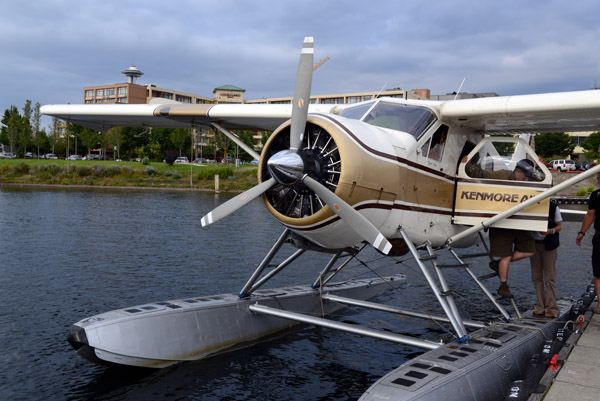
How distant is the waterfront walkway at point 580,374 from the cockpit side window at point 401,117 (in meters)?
3.19

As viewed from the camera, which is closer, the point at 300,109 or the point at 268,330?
the point at 300,109

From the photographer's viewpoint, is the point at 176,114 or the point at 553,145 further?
the point at 553,145

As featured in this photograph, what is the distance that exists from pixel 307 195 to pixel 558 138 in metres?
81.5

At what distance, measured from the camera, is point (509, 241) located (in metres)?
7.55

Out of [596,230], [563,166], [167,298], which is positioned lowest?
[167,298]

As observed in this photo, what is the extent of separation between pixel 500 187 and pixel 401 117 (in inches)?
72.3

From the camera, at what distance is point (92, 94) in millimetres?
125812

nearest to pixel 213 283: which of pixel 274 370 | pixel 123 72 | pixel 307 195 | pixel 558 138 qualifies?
pixel 274 370

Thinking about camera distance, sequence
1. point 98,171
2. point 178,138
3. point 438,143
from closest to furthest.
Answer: point 438,143 → point 98,171 → point 178,138

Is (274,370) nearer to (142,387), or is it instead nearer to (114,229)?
(142,387)

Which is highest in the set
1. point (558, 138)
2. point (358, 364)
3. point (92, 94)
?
point (92, 94)

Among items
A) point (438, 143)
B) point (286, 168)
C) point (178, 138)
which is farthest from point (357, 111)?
point (178, 138)

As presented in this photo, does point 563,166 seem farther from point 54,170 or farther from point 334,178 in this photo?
point 334,178

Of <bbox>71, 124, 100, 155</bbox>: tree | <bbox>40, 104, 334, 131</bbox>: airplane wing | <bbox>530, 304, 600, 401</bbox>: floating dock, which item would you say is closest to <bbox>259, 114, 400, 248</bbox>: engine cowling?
<bbox>530, 304, 600, 401</bbox>: floating dock
